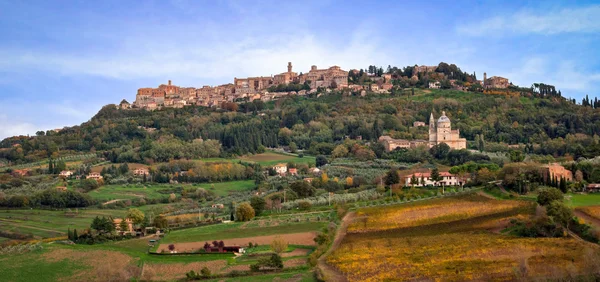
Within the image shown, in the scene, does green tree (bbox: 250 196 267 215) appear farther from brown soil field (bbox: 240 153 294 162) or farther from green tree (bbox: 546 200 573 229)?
brown soil field (bbox: 240 153 294 162)

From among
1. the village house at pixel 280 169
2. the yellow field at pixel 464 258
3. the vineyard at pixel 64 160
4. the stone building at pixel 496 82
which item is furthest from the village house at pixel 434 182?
the stone building at pixel 496 82

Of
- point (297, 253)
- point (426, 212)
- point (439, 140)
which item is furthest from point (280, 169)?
point (297, 253)

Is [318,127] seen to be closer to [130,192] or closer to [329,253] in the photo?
[130,192]

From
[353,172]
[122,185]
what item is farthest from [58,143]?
[353,172]

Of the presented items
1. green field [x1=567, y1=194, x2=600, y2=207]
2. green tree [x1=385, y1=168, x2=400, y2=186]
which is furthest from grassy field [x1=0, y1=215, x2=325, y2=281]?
green field [x1=567, y1=194, x2=600, y2=207]

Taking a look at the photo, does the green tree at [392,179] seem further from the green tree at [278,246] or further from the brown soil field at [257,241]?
the green tree at [278,246]

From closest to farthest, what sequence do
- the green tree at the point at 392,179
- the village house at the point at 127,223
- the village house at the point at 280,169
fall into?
the village house at the point at 127,223, the green tree at the point at 392,179, the village house at the point at 280,169
